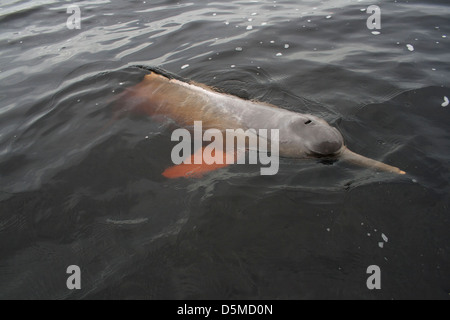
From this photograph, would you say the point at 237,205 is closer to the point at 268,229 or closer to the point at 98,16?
the point at 268,229

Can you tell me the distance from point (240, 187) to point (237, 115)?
149 cm

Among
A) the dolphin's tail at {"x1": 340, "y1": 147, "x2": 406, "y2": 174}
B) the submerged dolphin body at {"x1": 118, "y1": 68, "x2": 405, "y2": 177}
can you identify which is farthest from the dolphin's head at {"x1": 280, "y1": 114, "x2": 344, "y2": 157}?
the dolphin's tail at {"x1": 340, "y1": 147, "x2": 406, "y2": 174}

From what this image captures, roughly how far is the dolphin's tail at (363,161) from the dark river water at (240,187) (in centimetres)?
11

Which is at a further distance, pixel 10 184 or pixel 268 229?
pixel 10 184

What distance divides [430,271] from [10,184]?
5336mm

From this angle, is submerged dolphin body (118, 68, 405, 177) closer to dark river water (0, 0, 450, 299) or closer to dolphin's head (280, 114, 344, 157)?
dolphin's head (280, 114, 344, 157)

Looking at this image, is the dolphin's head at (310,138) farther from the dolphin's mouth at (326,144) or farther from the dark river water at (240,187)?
the dark river water at (240,187)

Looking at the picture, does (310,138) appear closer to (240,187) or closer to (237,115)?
(240,187)

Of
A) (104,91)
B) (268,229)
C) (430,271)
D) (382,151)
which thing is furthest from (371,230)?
(104,91)

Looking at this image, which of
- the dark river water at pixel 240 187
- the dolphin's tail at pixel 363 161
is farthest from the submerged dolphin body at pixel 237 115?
the dark river water at pixel 240 187
